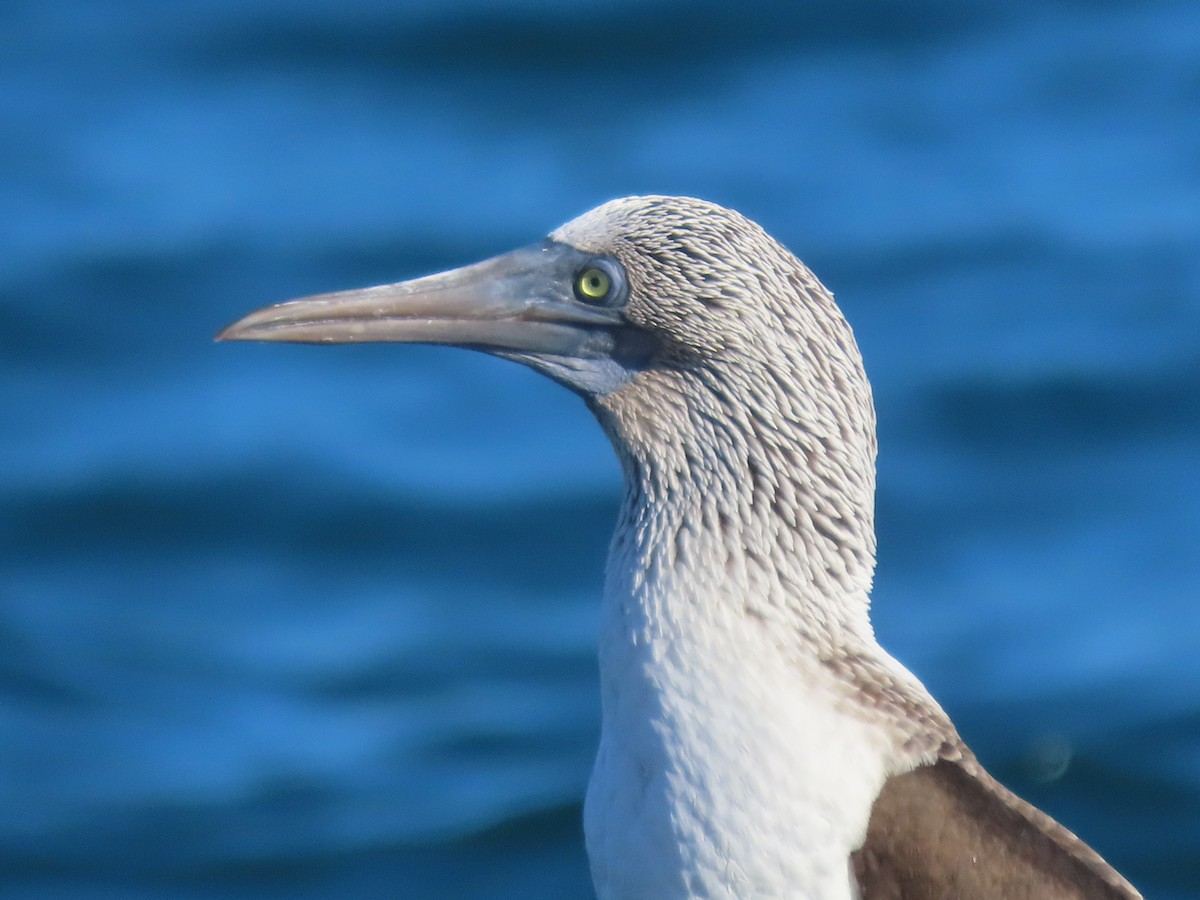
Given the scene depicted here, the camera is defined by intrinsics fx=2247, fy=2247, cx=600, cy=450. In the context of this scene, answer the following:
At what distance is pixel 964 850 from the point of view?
18.2 ft

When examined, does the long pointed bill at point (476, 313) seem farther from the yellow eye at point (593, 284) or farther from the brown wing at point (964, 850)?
the brown wing at point (964, 850)

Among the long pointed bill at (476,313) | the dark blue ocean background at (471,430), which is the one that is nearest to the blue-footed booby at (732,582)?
the long pointed bill at (476,313)

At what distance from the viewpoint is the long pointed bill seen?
591 centimetres

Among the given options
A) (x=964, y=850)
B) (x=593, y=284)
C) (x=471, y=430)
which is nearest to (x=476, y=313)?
(x=593, y=284)

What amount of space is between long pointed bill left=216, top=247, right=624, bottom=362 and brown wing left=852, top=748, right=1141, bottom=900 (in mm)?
1431

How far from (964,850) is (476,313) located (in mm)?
1881

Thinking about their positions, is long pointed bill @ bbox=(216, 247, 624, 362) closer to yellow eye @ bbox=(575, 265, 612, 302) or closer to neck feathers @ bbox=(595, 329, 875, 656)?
yellow eye @ bbox=(575, 265, 612, 302)

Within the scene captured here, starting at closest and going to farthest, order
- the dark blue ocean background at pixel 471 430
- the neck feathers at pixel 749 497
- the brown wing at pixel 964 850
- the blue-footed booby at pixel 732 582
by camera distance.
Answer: the brown wing at pixel 964 850 < the blue-footed booby at pixel 732 582 < the neck feathers at pixel 749 497 < the dark blue ocean background at pixel 471 430

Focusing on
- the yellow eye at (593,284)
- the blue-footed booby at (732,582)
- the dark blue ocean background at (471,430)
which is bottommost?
→ the blue-footed booby at (732,582)

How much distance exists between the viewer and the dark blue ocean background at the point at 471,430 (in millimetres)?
11227

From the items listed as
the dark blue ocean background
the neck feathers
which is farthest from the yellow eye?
the dark blue ocean background

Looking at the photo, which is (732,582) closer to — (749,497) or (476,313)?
(749,497)

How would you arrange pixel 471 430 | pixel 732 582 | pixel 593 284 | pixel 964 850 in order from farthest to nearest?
pixel 471 430 → pixel 593 284 → pixel 732 582 → pixel 964 850

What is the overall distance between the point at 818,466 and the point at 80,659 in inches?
283
